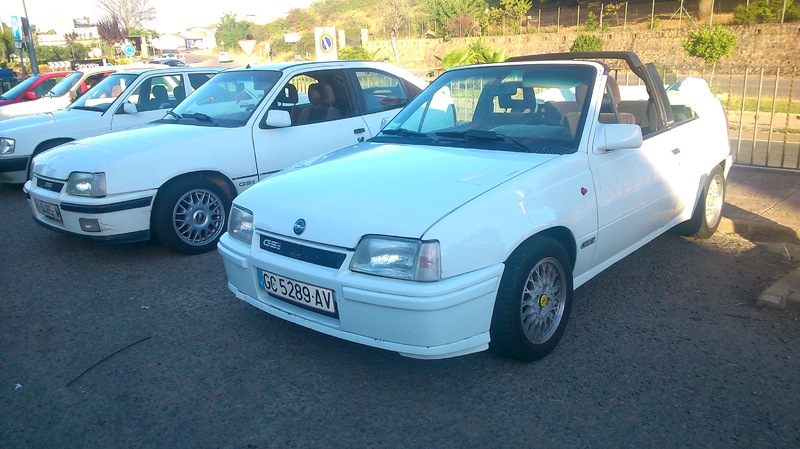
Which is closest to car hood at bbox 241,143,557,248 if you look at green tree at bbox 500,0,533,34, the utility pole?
the utility pole

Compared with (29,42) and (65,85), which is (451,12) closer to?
(29,42)

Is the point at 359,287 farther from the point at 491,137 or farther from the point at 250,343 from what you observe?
the point at 491,137

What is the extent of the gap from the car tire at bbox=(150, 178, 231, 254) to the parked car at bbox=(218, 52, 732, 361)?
1742 mm

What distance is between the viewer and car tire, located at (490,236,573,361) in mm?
3158

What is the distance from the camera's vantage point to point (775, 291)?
4129 mm

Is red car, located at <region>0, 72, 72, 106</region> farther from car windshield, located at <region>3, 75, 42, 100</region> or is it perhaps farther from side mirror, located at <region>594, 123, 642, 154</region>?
side mirror, located at <region>594, 123, 642, 154</region>

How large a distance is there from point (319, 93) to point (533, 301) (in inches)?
152

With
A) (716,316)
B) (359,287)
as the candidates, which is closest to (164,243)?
(359,287)

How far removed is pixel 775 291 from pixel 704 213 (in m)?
1.37

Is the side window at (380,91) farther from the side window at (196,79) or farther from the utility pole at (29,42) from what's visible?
the utility pole at (29,42)

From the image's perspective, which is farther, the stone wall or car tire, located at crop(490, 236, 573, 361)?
the stone wall

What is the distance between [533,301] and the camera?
3389mm

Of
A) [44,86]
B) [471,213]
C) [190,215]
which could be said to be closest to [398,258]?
[471,213]

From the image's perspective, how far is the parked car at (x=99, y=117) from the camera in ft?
26.9
